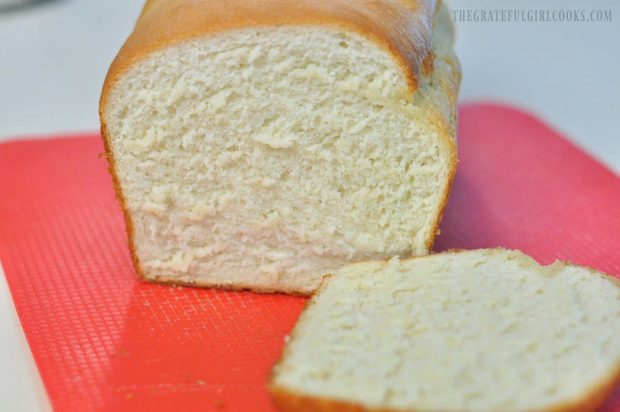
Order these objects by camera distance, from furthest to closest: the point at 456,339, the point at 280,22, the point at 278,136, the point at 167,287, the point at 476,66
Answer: the point at 476,66 → the point at 167,287 → the point at 278,136 → the point at 280,22 → the point at 456,339

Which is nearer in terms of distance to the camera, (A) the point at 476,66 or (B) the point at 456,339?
(B) the point at 456,339

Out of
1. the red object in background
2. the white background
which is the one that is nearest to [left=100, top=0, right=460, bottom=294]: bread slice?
the red object in background

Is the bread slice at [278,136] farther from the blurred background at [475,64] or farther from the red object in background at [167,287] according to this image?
the blurred background at [475,64]

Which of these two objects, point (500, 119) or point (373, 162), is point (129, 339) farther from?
point (500, 119)

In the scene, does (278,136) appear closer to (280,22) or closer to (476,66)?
(280,22)

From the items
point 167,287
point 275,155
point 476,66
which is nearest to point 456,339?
point 275,155

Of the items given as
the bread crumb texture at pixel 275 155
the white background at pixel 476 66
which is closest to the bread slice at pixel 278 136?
the bread crumb texture at pixel 275 155

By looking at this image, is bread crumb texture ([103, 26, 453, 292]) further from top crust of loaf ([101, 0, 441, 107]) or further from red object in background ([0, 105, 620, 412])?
red object in background ([0, 105, 620, 412])
